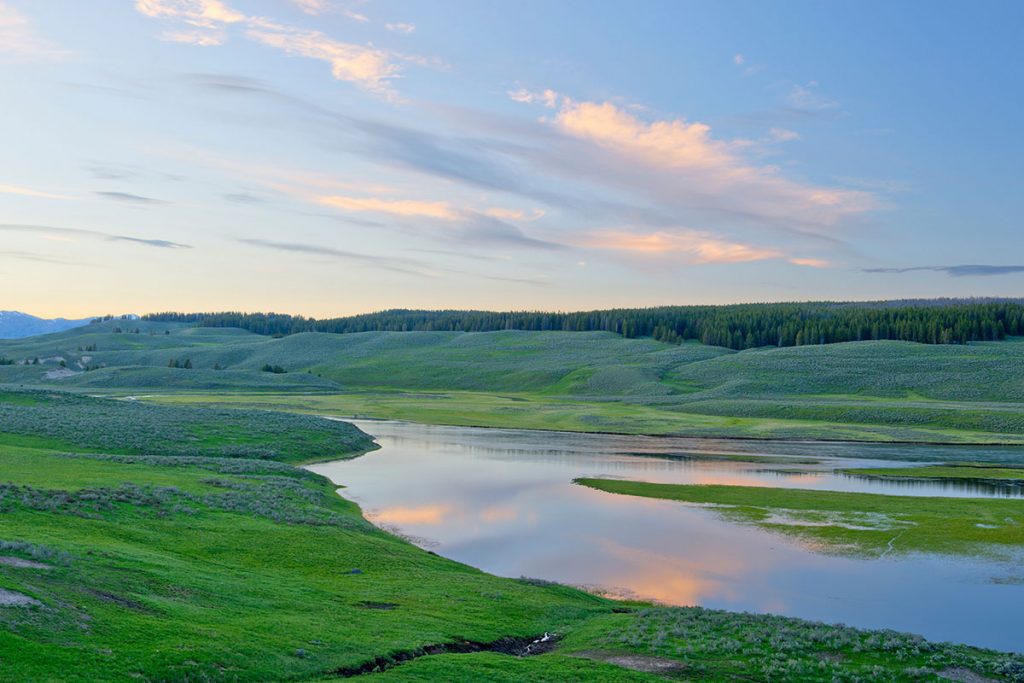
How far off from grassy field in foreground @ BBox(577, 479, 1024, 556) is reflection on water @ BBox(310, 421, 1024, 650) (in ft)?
6.86

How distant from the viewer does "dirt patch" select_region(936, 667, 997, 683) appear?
2341 cm

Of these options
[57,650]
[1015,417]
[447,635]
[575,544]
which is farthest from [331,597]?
[1015,417]

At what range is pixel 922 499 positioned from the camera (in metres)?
56.3

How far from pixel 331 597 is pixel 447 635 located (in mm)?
5582

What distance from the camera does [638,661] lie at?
2375cm

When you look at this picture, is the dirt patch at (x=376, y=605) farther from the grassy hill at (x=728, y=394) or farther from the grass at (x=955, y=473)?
the grassy hill at (x=728, y=394)

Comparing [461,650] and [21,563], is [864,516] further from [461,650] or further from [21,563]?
[21,563]

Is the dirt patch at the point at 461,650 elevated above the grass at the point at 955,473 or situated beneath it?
situated beneath

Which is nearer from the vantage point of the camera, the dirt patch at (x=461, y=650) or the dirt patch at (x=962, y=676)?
the dirt patch at (x=461, y=650)

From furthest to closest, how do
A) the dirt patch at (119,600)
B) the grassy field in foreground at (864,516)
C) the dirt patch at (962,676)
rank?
the grassy field in foreground at (864,516) → the dirt patch at (962,676) → the dirt patch at (119,600)

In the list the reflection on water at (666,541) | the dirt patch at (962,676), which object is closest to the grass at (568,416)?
the reflection on water at (666,541)

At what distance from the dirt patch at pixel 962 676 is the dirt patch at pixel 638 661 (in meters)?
7.45

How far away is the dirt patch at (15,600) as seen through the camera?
63.2 feet

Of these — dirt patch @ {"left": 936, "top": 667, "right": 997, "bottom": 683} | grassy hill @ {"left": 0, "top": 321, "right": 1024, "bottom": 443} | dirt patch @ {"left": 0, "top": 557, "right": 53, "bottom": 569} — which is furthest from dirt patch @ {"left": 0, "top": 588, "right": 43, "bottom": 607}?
grassy hill @ {"left": 0, "top": 321, "right": 1024, "bottom": 443}
